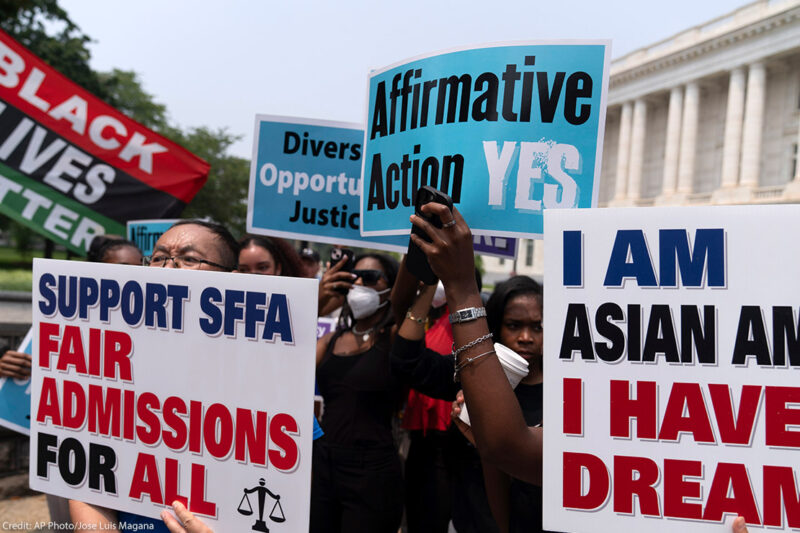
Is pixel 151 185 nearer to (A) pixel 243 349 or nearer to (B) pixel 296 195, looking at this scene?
(B) pixel 296 195

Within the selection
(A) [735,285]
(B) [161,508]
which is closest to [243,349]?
(B) [161,508]

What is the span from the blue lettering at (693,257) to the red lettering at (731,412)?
0.75 ft

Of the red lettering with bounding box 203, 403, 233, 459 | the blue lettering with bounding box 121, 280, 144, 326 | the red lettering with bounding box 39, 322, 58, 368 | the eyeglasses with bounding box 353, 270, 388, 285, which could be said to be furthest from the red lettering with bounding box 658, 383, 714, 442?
the eyeglasses with bounding box 353, 270, 388, 285

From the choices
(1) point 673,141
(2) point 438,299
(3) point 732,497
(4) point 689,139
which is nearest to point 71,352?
(3) point 732,497

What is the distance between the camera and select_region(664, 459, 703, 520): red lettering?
137 centimetres

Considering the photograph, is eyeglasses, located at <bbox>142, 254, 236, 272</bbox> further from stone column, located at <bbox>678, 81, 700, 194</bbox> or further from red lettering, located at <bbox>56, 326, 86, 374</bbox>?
stone column, located at <bbox>678, 81, 700, 194</bbox>

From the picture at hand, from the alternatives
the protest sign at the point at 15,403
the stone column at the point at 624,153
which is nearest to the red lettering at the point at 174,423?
the protest sign at the point at 15,403

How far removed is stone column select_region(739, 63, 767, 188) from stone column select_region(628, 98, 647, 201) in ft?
29.4

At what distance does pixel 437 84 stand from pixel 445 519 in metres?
2.19

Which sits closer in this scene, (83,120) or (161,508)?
(161,508)

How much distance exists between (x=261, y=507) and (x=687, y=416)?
3.42 ft

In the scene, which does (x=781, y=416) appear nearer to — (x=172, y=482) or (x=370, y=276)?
(x=172, y=482)

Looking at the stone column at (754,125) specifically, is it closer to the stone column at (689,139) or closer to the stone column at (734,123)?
the stone column at (734,123)

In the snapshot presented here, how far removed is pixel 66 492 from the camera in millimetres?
1820
